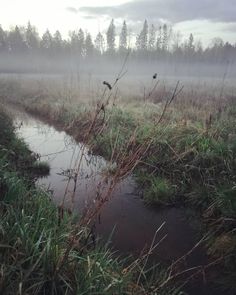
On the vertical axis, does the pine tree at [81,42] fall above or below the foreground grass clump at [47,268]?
below

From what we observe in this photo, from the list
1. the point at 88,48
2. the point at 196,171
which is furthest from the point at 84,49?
the point at 196,171

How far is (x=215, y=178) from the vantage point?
644 centimetres

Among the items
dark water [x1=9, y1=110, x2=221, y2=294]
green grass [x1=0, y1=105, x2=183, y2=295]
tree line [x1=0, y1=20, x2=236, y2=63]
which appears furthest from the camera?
→ tree line [x1=0, y1=20, x2=236, y2=63]

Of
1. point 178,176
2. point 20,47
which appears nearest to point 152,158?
point 178,176

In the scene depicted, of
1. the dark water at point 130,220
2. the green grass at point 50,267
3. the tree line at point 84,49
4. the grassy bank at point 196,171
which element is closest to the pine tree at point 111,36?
the tree line at point 84,49

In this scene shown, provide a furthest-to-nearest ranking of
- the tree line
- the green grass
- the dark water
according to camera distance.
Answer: the tree line < the dark water < the green grass

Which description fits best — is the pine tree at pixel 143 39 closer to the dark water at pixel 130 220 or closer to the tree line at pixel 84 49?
the tree line at pixel 84 49

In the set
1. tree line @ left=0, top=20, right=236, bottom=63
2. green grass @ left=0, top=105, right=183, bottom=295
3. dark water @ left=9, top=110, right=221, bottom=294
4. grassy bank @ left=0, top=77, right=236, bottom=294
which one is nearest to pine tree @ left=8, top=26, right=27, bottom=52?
tree line @ left=0, top=20, right=236, bottom=63

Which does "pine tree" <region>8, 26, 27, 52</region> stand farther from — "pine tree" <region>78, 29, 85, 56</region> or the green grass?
the green grass

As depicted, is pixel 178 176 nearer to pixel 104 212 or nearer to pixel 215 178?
pixel 215 178

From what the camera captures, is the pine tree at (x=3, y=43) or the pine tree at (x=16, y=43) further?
the pine tree at (x=3, y=43)

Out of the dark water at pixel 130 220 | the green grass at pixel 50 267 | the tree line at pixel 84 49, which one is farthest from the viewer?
the tree line at pixel 84 49

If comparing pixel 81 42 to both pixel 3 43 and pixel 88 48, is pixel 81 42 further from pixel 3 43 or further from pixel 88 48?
pixel 3 43

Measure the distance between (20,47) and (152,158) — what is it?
215 ft
